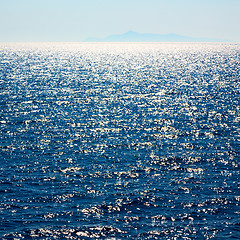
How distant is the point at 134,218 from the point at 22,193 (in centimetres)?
1247

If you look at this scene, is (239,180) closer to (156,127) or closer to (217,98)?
(156,127)

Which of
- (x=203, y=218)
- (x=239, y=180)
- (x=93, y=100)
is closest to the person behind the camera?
(x=203, y=218)

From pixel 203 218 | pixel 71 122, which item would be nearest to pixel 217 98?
pixel 71 122

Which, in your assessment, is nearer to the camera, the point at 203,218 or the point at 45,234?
the point at 45,234

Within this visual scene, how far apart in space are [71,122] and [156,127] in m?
16.2

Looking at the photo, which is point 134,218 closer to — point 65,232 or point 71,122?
point 65,232

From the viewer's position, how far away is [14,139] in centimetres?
5628

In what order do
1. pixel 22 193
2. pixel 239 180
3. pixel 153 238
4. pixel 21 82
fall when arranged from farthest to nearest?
pixel 21 82, pixel 239 180, pixel 22 193, pixel 153 238

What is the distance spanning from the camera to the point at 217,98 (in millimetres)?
94938

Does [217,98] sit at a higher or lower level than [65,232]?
higher

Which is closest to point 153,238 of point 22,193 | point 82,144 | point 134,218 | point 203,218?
point 134,218

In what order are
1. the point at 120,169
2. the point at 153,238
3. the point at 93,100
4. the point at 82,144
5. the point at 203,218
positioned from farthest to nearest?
the point at 93,100 → the point at 82,144 → the point at 120,169 → the point at 203,218 → the point at 153,238

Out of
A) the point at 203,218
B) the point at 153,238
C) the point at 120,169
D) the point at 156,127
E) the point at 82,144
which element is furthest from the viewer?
the point at 156,127

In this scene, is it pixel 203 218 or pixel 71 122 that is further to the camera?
pixel 71 122
